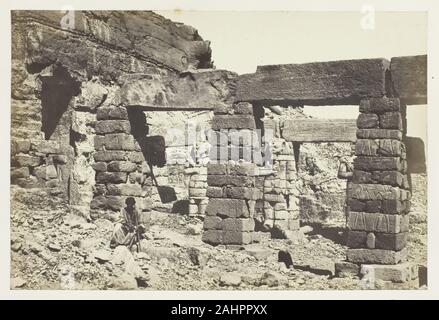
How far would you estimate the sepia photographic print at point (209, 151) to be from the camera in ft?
34.8

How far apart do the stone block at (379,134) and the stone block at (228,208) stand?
8.32 ft

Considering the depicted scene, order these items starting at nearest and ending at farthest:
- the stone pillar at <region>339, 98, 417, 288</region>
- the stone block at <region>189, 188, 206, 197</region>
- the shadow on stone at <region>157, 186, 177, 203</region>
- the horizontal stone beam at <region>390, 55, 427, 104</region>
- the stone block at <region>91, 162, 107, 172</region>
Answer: the horizontal stone beam at <region>390, 55, 427, 104</region>, the stone pillar at <region>339, 98, 417, 288</region>, the stone block at <region>91, 162, 107, 172</region>, the shadow on stone at <region>157, 186, 177, 203</region>, the stone block at <region>189, 188, 206, 197</region>

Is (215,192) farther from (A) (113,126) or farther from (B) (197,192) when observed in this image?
(B) (197,192)

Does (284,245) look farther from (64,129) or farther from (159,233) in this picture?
(64,129)

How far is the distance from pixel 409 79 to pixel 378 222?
2.43m

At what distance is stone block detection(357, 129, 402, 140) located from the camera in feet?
37.1

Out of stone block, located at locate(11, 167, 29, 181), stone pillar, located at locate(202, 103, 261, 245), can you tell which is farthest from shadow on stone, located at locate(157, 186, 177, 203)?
stone block, located at locate(11, 167, 29, 181)

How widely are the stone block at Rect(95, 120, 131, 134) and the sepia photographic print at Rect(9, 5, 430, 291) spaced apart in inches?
1.2

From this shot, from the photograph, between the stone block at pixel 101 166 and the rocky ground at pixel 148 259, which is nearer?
the rocky ground at pixel 148 259

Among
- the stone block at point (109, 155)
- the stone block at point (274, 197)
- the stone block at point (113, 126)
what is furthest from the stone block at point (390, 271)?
the stone block at point (274, 197)

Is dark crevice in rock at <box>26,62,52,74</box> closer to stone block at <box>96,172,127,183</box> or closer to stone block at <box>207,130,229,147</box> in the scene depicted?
stone block at <box>96,172,127,183</box>

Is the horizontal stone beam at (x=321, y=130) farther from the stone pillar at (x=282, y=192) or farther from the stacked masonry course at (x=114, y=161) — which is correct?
the stacked masonry course at (x=114, y=161)
